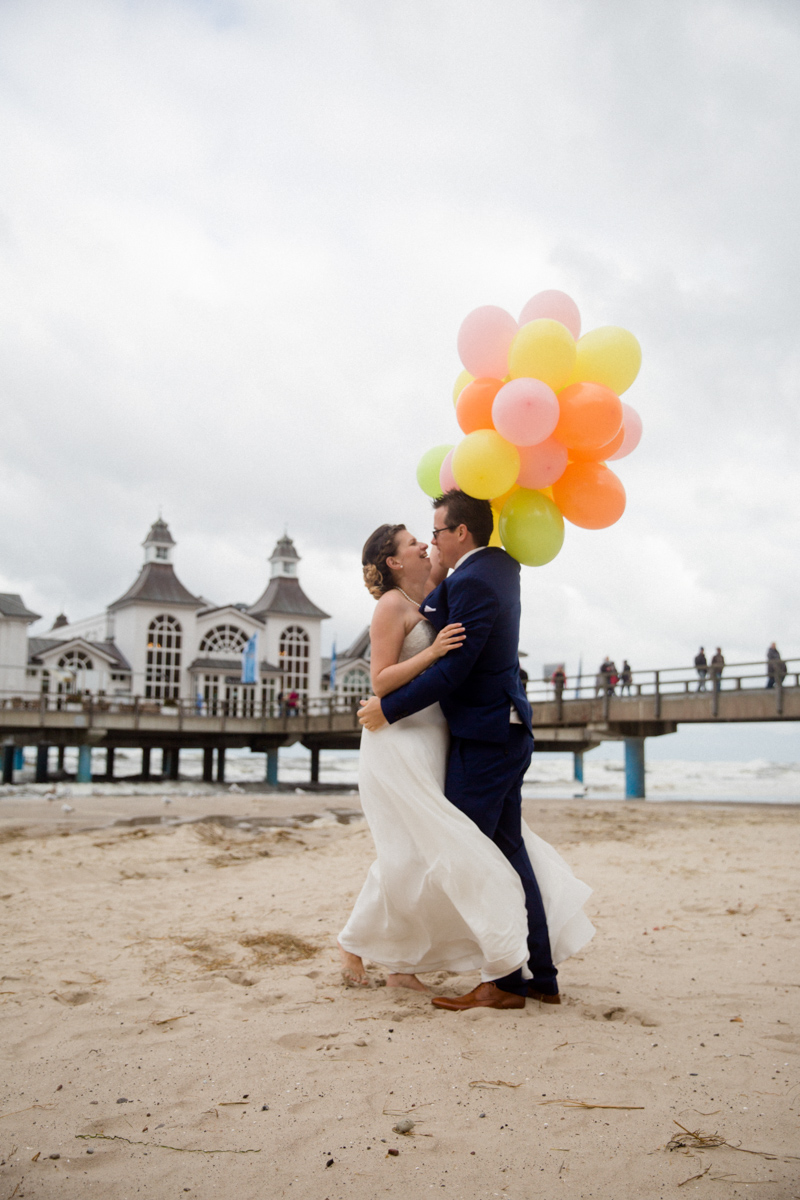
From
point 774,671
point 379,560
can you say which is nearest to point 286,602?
point 774,671

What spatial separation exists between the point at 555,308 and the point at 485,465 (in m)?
0.92

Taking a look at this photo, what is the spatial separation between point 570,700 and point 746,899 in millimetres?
17983

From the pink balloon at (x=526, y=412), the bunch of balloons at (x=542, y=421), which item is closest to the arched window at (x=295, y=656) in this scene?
the bunch of balloons at (x=542, y=421)

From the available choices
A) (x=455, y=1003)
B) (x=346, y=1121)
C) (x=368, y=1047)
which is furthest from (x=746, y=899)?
(x=346, y=1121)

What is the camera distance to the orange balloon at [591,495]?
3414mm

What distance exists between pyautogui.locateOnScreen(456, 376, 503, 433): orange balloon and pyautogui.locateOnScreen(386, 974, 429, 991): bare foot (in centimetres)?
229

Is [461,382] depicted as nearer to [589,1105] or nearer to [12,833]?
[589,1105]

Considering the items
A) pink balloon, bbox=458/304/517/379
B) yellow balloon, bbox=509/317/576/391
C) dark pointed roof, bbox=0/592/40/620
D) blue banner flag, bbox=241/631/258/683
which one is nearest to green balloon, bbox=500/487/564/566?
yellow balloon, bbox=509/317/576/391

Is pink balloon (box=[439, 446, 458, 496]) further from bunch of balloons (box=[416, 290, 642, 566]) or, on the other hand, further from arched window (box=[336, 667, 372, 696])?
arched window (box=[336, 667, 372, 696])

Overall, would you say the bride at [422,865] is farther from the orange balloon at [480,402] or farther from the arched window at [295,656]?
the arched window at [295,656]

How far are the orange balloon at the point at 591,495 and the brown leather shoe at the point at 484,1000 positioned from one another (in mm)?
1890

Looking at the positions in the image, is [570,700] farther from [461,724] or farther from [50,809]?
[461,724]

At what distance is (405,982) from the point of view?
3.17 metres

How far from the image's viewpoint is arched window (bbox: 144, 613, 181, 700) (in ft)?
125
